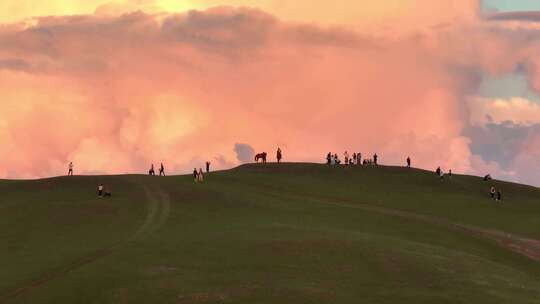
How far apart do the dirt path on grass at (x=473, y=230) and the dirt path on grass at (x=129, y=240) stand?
13.4 m

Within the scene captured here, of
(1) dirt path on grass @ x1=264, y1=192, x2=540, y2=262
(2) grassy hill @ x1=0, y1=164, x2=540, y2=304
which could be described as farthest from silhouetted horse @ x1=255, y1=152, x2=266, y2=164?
(1) dirt path on grass @ x1=264, y1=192, x2=540, y2=262

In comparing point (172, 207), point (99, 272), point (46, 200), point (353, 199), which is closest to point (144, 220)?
point (172, 207)

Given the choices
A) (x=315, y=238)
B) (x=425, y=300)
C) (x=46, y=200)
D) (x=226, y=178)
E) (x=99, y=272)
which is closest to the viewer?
(x=425, y=300)

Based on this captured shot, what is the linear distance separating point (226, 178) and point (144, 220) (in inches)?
1188

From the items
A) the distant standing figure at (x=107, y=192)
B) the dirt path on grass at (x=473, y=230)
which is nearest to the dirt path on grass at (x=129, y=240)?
the distant standing figure at (x=107, y=192)

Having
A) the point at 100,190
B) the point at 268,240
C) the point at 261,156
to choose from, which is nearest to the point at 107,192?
the point at 100,190

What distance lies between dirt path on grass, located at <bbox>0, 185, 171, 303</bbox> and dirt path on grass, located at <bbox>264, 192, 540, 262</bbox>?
13443mm

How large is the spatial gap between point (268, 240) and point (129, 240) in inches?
404

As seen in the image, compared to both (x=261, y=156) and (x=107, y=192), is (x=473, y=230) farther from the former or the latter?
(x=261, y=156)

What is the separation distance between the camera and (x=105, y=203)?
80938 millimetres

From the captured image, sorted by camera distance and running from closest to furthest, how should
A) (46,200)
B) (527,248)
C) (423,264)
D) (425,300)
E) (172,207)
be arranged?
(425,300) < (423,264) < (527,248) < (172,207) < (46,200)

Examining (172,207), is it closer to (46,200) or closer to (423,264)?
(46,200)

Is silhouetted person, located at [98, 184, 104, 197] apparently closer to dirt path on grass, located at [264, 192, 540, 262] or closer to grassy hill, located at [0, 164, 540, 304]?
grassy hill, located at [0, 164, 540, 304]

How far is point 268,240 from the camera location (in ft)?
196
